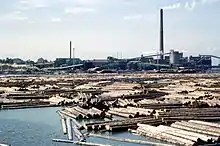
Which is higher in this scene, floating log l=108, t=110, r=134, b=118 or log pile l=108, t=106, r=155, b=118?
log pile l=108, t=106, r=155, b=118

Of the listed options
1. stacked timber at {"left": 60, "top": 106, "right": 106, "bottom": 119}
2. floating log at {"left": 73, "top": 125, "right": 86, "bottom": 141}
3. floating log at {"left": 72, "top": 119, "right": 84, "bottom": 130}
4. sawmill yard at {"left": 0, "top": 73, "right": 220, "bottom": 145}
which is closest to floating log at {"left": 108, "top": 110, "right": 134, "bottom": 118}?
sawmill yard at {"left": 0, "top": 73, "right": 220, "bottom": 145}

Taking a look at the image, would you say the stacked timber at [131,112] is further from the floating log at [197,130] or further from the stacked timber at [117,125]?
the floating log at [197,130]

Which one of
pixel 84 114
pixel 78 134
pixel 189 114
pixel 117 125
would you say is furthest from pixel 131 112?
pixel 78 134

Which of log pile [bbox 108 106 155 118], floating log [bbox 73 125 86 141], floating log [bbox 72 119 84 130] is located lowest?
floating log [bbox 73 125 86 141]

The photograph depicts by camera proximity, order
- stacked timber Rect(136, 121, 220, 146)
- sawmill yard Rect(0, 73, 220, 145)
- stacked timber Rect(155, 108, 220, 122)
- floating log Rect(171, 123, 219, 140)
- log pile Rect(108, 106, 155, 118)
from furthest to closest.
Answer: log pile Rect(108, 106, 155, 118)
stacked timber Rect(155, 108, 220, 122)
sawmill yard Rect(0, 73, 220, 145)
floating log Rect(171, 123, 219, 140)
stacked timber Rect(136, 121, 220, 146)

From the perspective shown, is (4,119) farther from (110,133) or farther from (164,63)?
(164,63)

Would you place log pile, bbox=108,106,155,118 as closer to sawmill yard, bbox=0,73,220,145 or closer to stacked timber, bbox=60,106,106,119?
sawmill yard, bbox=0,73,220,145

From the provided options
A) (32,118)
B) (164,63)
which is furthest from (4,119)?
(164,63)
